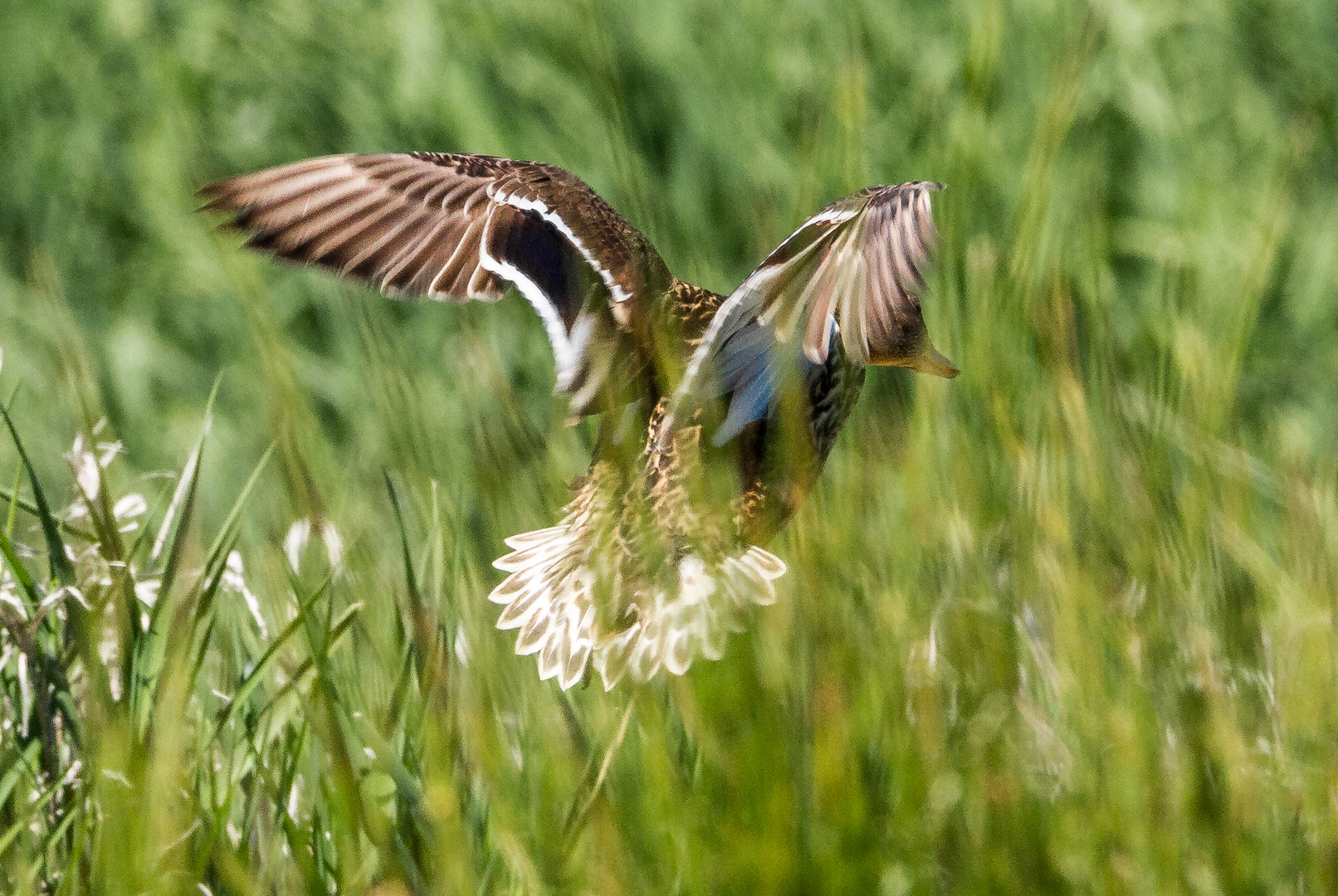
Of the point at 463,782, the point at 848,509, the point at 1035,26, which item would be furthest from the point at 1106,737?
the point at 1035,26

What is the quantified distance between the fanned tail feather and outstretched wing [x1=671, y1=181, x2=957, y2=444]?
9.7 inches

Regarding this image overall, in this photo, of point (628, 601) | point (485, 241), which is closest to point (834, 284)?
point (628, 601)

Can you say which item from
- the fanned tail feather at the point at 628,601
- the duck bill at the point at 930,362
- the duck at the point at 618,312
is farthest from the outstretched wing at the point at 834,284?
the duck bill at the point at 930,362

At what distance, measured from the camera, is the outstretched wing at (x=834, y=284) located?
188 cm

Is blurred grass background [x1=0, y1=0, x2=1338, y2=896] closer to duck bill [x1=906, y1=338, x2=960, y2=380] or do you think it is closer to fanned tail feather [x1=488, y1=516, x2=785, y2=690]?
fanned tail feather [x1=488, y1=516, x2=785, y2=690]

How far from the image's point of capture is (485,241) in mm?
2551

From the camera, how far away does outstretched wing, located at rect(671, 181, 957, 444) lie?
1.88m

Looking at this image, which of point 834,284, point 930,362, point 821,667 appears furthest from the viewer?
point 930,362

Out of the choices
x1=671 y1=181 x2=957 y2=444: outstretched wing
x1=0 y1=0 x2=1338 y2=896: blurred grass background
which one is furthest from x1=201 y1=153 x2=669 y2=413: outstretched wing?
x1=0 y1=0 x2=1338 y2=896: blurred grass background

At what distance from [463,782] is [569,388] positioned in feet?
2.47

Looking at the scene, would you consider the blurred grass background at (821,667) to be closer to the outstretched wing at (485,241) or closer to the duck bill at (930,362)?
the outstretched wing at (485,241)

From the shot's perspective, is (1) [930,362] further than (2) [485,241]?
Yes

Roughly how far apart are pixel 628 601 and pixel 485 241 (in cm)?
74

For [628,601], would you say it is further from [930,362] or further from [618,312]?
[930,362]
